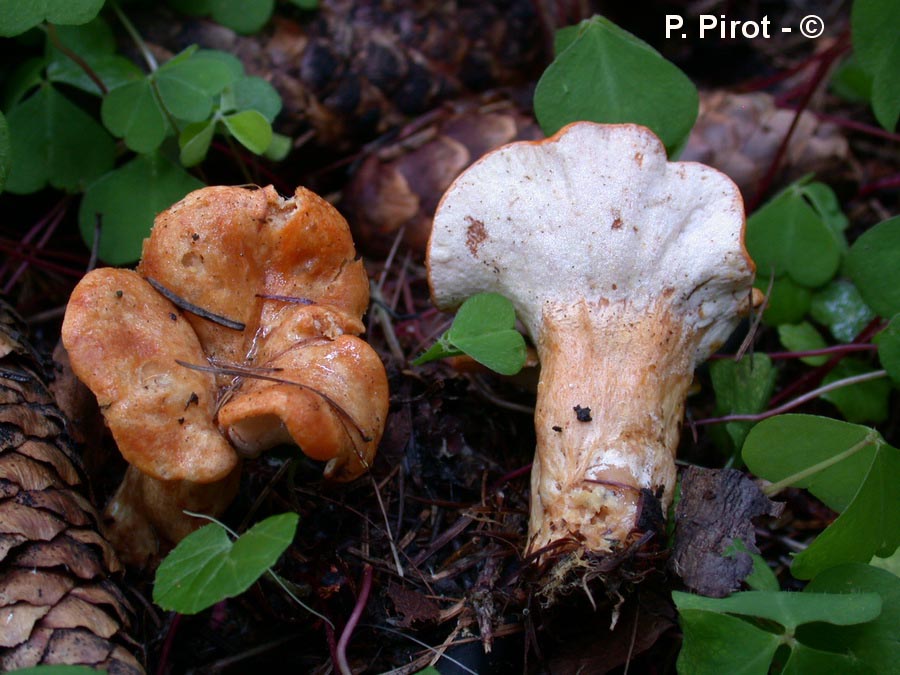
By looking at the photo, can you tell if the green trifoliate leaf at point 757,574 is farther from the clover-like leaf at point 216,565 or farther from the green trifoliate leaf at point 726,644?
the clover-like leaf at point 216,565

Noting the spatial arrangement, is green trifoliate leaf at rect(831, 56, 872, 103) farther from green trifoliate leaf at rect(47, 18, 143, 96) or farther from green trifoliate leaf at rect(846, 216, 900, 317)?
green trifoliate leaf at rect(47, 18, 143, 96)

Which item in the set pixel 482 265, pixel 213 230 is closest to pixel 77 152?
pixel 213 230

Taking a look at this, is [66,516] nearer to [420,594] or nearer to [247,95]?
[420,594]

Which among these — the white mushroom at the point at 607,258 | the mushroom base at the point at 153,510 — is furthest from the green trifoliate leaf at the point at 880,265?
the mushroom base at the point at 153,510

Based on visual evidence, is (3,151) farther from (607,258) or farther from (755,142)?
(755,142)

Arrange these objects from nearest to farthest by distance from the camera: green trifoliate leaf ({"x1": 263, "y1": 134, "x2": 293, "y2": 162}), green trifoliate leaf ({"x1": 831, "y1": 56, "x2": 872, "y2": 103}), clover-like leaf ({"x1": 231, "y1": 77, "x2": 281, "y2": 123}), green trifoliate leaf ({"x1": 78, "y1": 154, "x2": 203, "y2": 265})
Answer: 1. green trifoliate leaf ({"x1": 78, "y1": 154, "x2": 203, "y2": 265})
2. clover-like leaf ({"x1": 231, "y1": 77, "x2": 281, "y2": 123})
3. green trifoliate leaf ({"x1": 263, "y1": 134, "x2": 293, "y2": 162})
4. green trifoliate leaf ({"x1": 831, "y1": 56, "x2": 872, "y2": 103})

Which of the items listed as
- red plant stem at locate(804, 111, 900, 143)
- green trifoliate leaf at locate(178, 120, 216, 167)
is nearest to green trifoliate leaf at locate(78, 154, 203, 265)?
green trifoliate leaf at locate(178, 120, 216, 167)

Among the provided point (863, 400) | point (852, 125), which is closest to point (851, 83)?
point (852, 125)
